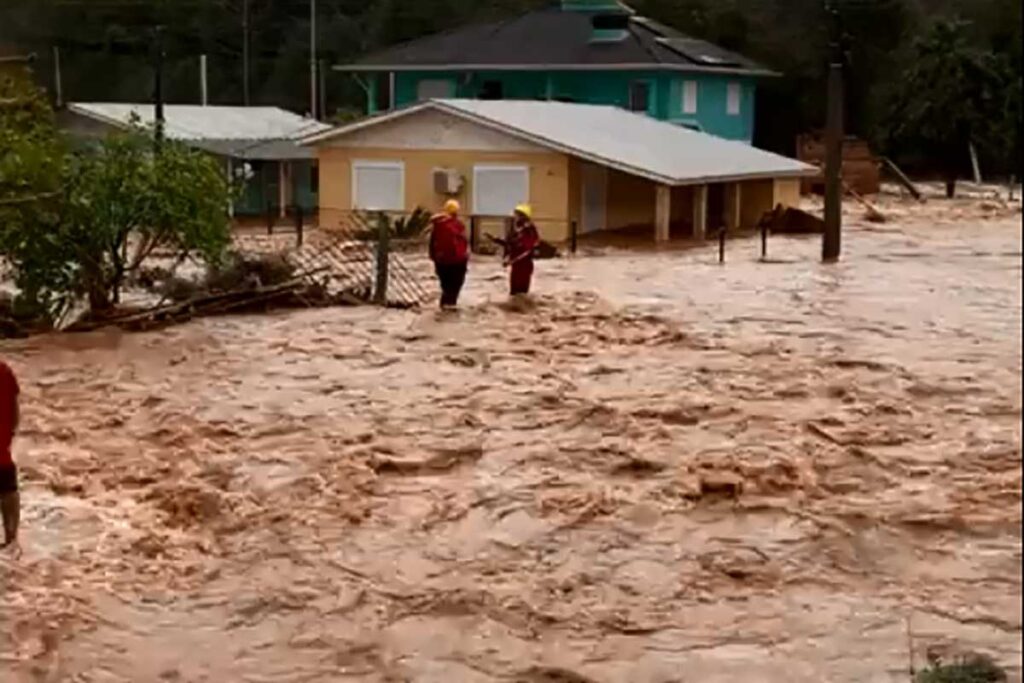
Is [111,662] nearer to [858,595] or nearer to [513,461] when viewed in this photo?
[858,595]

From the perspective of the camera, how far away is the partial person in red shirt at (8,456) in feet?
21.1

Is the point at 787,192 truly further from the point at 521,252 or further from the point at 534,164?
the point at 521,252

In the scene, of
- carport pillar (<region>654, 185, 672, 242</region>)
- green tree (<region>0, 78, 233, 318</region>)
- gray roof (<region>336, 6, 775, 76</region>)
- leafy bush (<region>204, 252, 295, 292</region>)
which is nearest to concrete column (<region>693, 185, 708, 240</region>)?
carport pillar (<region>654, 185, 672, 242</region>)

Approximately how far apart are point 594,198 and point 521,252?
Result: 29.5 ft

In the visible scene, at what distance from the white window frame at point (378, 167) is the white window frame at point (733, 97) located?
10725 mm

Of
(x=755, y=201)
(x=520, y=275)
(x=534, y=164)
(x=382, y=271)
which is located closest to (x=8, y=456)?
(x=520, y=275)

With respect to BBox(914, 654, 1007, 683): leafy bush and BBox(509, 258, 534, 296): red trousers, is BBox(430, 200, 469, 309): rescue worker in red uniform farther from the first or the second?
BBox(914, 654, 1007, 683): leafy bush

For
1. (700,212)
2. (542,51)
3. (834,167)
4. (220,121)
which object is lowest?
(700,212)

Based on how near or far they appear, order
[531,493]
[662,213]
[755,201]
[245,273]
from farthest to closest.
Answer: [755,201] → [662,213] → [245,273] → [531,493]

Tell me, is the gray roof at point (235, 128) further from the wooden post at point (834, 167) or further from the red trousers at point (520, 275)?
the red trousers at point (520, 275)

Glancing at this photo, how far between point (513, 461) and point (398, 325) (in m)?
4.91

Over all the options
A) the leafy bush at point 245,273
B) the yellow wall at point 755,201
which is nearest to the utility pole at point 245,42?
the leafy bush at point 245,273

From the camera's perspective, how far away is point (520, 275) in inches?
585

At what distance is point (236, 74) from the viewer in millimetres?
5887
